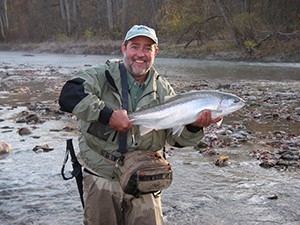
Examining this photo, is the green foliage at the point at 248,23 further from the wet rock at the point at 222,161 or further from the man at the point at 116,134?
the man at the point at 116,134

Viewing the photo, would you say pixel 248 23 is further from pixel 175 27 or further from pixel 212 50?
pixel 175 27

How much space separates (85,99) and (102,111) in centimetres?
17

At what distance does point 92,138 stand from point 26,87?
1583cm

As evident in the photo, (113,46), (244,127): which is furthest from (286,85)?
(113,46)

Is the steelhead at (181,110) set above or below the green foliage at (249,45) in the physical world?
above

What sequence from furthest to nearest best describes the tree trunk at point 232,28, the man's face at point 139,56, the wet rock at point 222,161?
the tree trunk at point 232,28, the wet rock at point 222,161, the man's face at point 139,56

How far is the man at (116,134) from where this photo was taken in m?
3.96

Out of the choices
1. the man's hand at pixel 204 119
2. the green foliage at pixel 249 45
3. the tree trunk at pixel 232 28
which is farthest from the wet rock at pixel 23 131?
the tree trunk at pixel 232 28

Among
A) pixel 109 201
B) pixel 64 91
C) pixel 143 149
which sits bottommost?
pixel 109 201

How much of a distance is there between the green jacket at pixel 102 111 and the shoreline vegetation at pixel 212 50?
28.4m

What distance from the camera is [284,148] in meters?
8.55

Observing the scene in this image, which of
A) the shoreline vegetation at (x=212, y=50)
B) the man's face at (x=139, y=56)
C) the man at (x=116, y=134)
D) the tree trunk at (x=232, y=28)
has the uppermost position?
the man's face at (x=139, y=56)

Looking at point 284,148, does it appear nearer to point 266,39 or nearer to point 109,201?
point 109,201

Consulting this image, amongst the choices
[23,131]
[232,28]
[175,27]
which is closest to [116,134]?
[23,131]
